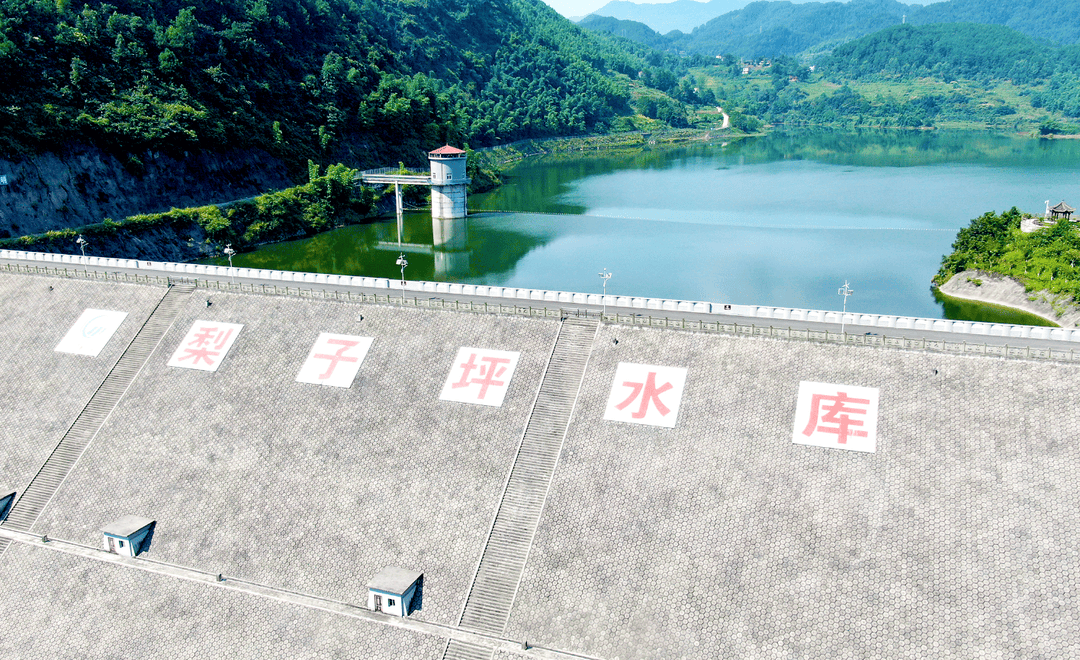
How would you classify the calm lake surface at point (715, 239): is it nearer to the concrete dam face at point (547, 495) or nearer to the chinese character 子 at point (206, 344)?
the concrete dam face at point (547, 495)

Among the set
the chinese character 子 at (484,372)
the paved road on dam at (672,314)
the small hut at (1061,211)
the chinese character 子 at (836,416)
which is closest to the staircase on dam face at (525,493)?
the chinese character 子 at (484,372)

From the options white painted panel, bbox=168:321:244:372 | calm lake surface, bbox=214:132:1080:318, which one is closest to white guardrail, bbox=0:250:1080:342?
white painted panel, bbox=168:321:244:372

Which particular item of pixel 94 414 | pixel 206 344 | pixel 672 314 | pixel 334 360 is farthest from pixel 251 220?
pixel 672 314

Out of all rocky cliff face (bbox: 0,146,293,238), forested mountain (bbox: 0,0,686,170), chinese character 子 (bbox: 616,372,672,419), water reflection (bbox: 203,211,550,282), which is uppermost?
forested mountain (bbox: 0,0,686,170)

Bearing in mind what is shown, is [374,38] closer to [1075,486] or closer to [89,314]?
[89,314]

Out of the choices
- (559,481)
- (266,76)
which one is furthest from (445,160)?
(559,481)

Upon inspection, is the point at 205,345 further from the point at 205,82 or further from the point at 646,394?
the point at 205,82

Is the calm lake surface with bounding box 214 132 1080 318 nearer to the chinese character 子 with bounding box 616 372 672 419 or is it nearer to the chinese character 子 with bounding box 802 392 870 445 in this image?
the chinese character 子 with bounding box 616 372 672 419
